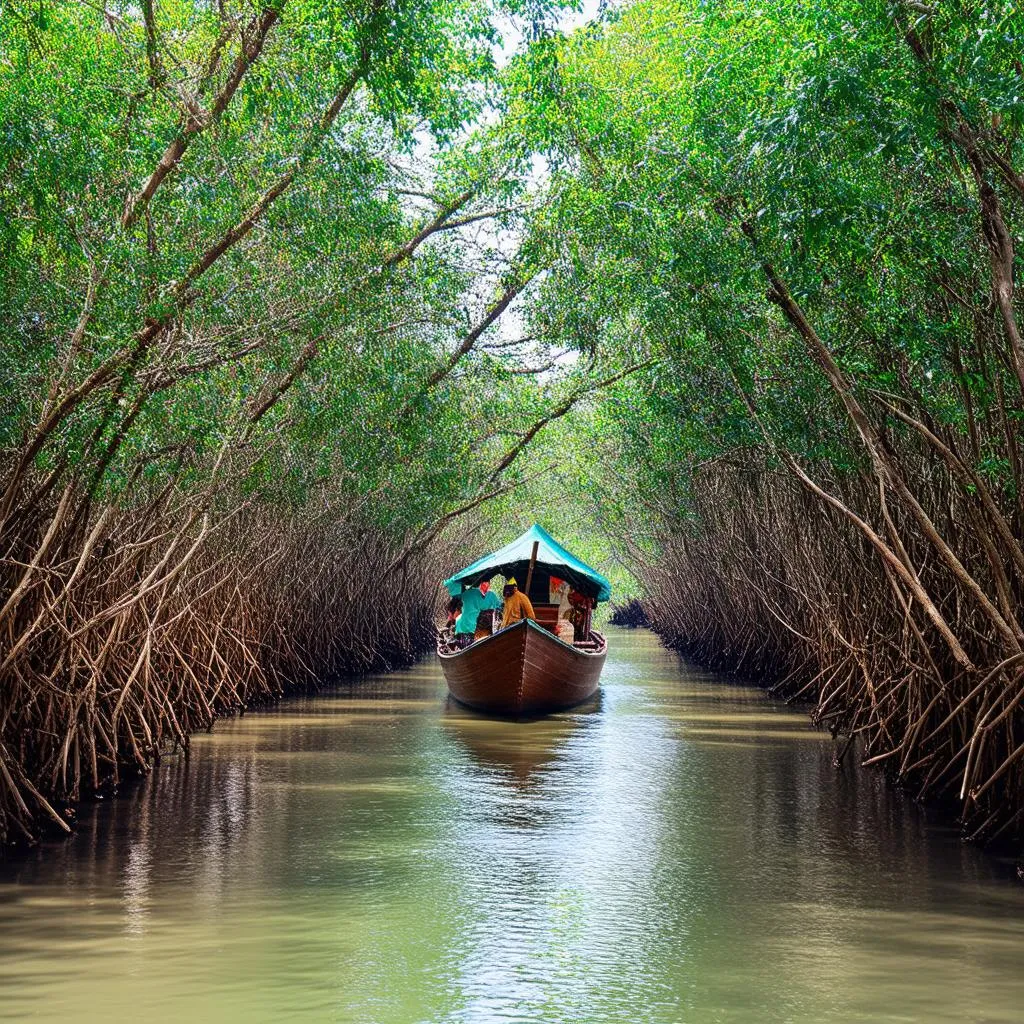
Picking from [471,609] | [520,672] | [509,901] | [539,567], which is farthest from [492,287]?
[509,901]

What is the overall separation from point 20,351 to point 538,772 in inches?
274

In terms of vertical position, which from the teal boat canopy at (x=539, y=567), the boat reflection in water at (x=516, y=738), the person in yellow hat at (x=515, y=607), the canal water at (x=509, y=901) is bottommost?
the canal water at (x=509, y=901)

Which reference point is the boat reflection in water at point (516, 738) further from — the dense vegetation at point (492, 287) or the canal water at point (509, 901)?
the dense vegetation at point (492, 287)

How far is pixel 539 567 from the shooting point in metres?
22.5

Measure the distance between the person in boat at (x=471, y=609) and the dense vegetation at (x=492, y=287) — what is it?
4362mm

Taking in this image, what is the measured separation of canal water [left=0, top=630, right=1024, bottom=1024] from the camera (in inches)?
243

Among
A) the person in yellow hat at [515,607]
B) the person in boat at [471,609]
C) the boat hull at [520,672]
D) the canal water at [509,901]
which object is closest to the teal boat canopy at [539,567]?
the person in boat at [471,609]

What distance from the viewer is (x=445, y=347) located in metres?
19.8

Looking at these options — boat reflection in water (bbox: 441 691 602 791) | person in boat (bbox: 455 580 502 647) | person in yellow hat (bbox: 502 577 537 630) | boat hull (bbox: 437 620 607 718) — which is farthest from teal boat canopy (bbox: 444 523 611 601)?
person in yellow hat (bbox: 502 577 537 630)

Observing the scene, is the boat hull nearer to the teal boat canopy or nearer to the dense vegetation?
the teal boat canopy

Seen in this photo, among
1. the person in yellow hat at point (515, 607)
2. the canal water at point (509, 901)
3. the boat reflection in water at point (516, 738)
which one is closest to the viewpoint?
the canal water at point (509, 901)

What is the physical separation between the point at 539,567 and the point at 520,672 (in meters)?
4.99

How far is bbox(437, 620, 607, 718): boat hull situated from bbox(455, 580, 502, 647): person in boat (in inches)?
50.0

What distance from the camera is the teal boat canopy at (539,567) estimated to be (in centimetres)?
2153
